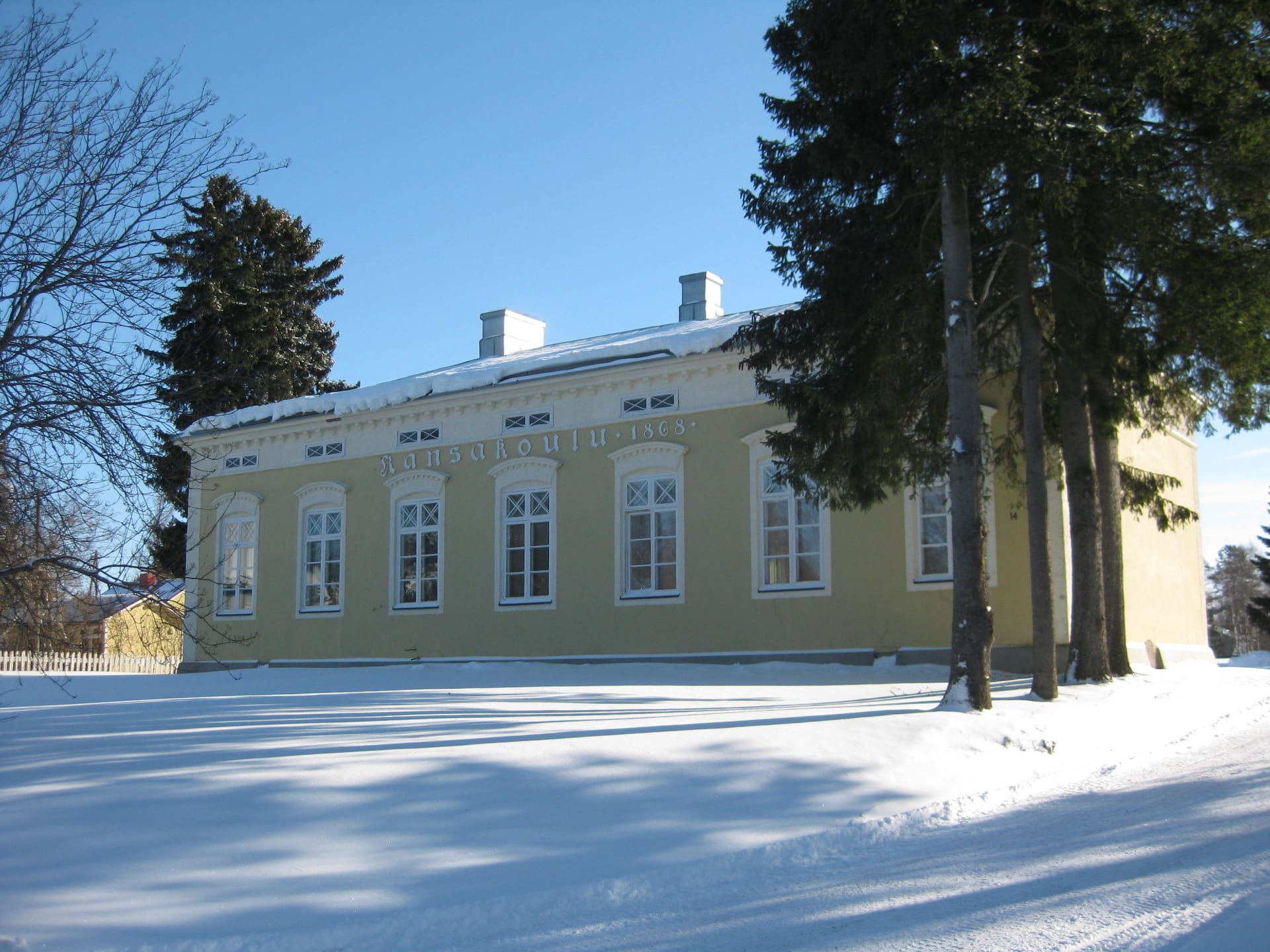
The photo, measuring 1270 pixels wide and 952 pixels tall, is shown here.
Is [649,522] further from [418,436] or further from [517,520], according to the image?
[418,436]

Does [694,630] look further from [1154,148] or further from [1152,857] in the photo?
[1152,857]

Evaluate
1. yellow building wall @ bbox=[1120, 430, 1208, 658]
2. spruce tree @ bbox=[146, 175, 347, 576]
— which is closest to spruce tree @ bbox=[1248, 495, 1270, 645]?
yellow building wall @ bbox=[1120, 430, 1208, 658]

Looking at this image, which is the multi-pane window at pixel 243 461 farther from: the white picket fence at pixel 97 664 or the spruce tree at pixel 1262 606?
the spruce tree at pixel 1262 606

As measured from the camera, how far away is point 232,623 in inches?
944

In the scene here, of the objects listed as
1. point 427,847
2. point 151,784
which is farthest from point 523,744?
point 151,784

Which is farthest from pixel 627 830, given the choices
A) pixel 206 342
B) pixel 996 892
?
pixel 206 342

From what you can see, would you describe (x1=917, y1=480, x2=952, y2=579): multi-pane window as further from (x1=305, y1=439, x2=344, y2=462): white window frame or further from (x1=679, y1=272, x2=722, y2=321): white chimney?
(x1=305, y1=439, x2=344, y2=462): white window frame

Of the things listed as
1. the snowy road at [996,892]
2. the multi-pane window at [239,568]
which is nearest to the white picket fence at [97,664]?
the multi-pane window at [239,568]

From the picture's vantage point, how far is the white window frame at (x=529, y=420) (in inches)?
779

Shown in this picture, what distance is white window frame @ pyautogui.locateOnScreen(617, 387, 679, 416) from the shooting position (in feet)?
60.0

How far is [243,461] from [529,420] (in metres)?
7.83

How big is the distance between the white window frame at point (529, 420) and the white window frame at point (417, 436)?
5.52 ft

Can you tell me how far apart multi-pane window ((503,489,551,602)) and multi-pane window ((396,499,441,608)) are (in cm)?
157

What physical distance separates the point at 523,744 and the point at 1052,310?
867 cm
